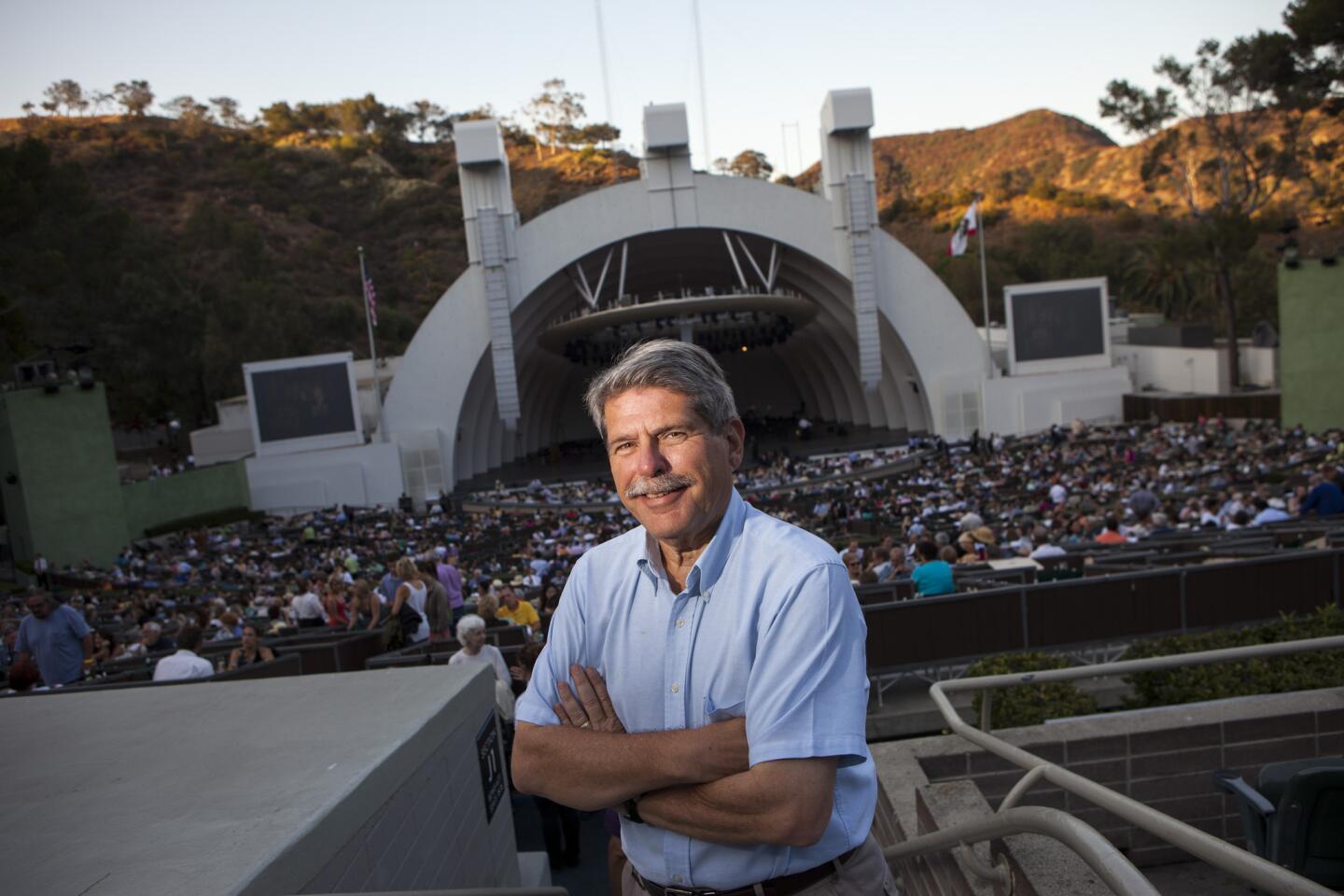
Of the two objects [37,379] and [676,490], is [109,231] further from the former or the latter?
[676,490]

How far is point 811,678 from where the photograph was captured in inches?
67.1

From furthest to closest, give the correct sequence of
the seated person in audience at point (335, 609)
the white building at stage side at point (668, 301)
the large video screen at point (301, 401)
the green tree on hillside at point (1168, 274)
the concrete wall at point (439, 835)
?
the green tree on hillside at point (1168, 274) < the white building at stage side at point (668, 301) < the large video screen at point (301, 401) < the seated person in audience at point (335, 609) < the concrete wall at point (439, 835)

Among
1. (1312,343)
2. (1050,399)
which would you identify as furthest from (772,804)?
(1050,399)

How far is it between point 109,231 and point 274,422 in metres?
16.8

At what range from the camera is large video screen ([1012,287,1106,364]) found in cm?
3394

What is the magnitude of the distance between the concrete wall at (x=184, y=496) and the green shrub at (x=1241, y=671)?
25.9 metres

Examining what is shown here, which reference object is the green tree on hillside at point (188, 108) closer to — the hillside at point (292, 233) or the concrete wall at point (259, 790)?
the hillside at point (292, 233)

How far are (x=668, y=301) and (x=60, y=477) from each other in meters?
18.0

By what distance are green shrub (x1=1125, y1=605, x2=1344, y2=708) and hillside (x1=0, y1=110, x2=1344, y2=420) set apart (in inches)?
944

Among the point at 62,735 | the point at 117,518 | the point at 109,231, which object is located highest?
the point at 109,231

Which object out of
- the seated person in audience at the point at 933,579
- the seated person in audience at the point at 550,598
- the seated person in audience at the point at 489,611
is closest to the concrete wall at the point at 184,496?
the seated person in audience at the point at 550,598

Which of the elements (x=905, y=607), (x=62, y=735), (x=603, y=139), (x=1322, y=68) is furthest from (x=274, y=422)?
(x=603, y=139)

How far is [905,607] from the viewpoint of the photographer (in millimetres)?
7262

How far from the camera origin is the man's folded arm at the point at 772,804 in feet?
5.53
